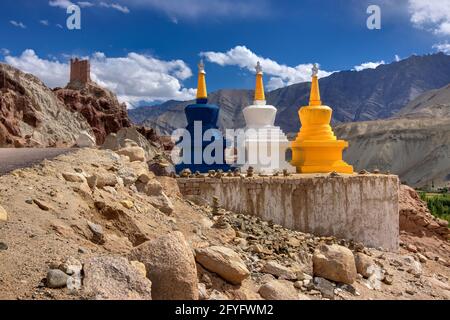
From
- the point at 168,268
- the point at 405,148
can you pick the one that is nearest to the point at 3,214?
the point at 168,268

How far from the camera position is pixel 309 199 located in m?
12.7

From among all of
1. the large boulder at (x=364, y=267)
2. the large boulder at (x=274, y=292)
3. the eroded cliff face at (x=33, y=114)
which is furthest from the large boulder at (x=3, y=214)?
the eroded cliff face at (x=33, y=114)

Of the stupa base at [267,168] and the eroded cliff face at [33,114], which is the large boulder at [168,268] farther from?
the eroded cliff face at [33,114]

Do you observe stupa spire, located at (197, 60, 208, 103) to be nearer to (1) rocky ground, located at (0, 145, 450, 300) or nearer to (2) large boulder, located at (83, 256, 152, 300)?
(1) rocky ground, located at (0, 145, 450, 300)

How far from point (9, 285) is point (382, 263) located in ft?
32.1

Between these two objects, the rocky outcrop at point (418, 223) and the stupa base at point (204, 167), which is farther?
the rocky outcrop at point (418, 223)

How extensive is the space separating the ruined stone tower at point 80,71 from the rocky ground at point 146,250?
47318 mm

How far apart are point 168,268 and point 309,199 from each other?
793cm

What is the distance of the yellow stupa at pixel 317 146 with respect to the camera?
15.8 metres

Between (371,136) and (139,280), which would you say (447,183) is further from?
(139,280)

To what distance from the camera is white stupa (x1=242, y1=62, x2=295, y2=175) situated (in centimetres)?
1658

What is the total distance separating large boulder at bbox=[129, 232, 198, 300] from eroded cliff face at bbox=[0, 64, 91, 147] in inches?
1178

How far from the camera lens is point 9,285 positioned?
4531mm
